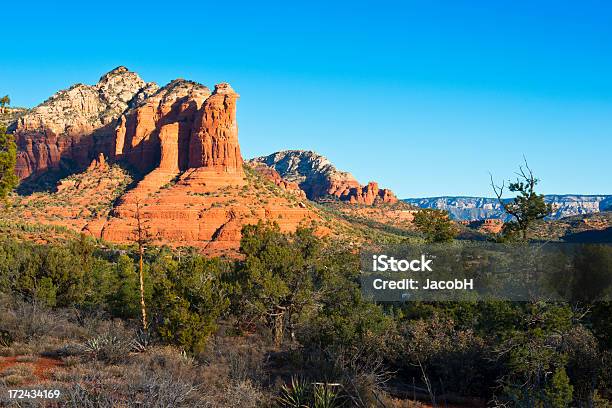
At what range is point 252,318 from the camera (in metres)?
22.6

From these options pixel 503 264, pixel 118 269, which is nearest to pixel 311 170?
pixel 118 269

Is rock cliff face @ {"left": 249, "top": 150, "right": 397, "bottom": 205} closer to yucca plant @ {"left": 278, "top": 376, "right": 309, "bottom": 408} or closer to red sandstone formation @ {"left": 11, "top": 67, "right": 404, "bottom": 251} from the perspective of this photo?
A: red sandstone formation @ {"left": 11, "top": 67, "right": 404, "bottom": 251}

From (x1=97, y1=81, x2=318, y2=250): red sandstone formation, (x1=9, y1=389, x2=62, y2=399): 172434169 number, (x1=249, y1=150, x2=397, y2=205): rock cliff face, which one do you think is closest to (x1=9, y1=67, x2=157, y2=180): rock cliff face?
(x1=97, y1=81, x2=318, y2=250): red sandstone formation

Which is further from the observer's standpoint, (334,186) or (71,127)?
(334,186)

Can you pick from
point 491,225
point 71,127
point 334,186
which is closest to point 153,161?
point 71,127

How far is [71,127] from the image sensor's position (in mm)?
113812

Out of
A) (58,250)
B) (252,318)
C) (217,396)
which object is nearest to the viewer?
(217,396)

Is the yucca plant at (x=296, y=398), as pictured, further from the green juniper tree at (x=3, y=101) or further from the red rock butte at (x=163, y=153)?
the red rock butte at (x=163, y=153)

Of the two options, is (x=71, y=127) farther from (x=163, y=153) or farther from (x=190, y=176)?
(x=190, y=176)

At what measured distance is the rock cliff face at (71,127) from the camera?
111 metres

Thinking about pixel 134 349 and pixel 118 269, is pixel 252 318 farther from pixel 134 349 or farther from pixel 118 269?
pixel 118 269

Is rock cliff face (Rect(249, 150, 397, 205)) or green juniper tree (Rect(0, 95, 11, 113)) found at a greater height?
rock cliff face (Rect(249, 150, 397, 205))

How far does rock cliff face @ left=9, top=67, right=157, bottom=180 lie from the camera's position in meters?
111

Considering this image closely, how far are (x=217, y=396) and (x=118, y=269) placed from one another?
81.1 ft
